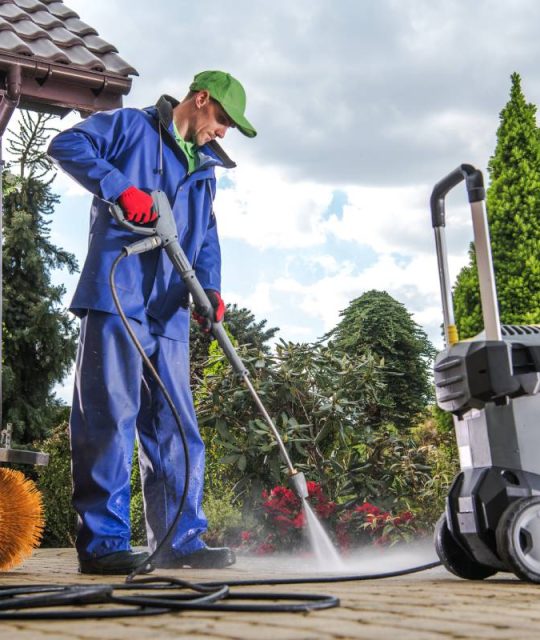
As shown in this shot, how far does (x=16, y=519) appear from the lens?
3078 mm

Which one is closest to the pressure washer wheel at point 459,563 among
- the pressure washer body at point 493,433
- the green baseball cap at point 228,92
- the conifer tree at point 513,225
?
the pressure washer body at point 493,433

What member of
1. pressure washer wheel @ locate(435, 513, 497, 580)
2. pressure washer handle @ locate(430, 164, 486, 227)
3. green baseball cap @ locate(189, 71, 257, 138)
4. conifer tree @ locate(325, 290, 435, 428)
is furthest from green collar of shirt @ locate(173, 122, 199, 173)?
conifer tree @ locate(325, 290, 435, 428)

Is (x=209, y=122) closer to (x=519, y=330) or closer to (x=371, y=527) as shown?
(x=519, y=330)

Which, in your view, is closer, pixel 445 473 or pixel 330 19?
pixel 445 473

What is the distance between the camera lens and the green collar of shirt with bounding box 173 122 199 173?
11.1 ft

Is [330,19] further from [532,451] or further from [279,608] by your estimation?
[279,608]

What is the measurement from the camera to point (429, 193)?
2699 mm

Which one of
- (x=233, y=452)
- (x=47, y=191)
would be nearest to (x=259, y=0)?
(x=233, y=452)

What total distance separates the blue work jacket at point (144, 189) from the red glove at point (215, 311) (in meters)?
0.05

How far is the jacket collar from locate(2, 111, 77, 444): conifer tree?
7366 millimetres

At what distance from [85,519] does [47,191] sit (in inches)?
360

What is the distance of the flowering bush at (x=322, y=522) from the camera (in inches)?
179

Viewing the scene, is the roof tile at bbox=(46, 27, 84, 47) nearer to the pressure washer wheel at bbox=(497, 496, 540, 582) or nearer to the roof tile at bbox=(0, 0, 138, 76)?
the roof tile at bbox=(0, 0, 138, 76)


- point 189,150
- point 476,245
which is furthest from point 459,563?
point 189,150
